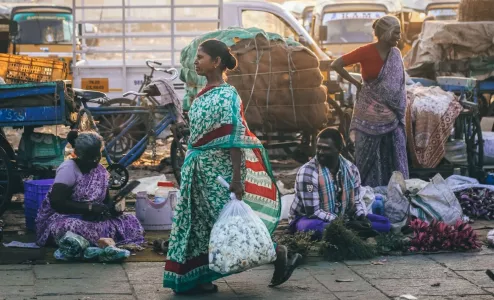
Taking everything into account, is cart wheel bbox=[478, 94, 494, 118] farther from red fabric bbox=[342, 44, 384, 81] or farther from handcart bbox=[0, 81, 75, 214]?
handcart bbox=[0, 81, 75, 214]

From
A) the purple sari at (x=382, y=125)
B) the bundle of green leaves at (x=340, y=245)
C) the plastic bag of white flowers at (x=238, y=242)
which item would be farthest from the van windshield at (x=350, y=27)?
the plastic bag of white flowers at (x=238, y=242)

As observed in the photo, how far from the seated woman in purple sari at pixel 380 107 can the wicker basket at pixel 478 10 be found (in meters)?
4.86

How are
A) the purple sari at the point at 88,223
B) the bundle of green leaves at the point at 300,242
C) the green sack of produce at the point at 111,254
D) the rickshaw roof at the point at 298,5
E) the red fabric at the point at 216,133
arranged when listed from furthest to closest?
the rickshaw roof at the point at 298,5 → the purple sari at the point at 88,223 → the bundle of green leaves at the point at 300,242 → the green sack of produce at the point at 111,254 → the red fabric at the point at 216,133

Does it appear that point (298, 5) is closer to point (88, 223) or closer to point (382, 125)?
point (382, 125)

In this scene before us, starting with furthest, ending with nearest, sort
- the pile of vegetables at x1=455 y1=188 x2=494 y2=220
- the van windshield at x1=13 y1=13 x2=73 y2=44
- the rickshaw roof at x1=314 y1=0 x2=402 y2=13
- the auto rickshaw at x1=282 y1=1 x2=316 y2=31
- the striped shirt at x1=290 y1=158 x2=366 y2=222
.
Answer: the auto rickshaw at x1=282 y1=1 x2=316 y2=31 < the rickshaw roof at x1=314 y1=0 x2=402 y2=13 < the van windshield at x1=13 y1=13 x2=73 y2=44 < the pile of vegetables at x1=455 y1=188 x2=494 y2=220 < the striped shirt at x1=290 y1=158 x2=366 y2=222

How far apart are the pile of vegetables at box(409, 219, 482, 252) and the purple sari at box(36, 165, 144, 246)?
2066 mm

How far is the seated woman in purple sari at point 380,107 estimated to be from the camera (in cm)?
923

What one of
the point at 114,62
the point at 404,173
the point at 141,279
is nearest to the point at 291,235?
the point at 141,279

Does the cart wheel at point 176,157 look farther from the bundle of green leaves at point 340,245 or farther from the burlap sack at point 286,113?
the bundle of green leaves at point 340,245

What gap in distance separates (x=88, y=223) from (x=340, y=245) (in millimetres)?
1797

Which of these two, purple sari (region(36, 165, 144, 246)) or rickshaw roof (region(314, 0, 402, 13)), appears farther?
rickshaw roof (region(314, 0, 402, 13))

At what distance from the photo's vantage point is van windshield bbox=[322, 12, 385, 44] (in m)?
19.4

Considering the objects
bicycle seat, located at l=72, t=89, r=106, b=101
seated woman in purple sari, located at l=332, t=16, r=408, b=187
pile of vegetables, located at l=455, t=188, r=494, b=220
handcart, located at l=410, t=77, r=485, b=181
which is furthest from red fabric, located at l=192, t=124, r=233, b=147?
handcart, located at l=410, t=77, r=485, b=181

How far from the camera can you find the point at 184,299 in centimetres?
627
